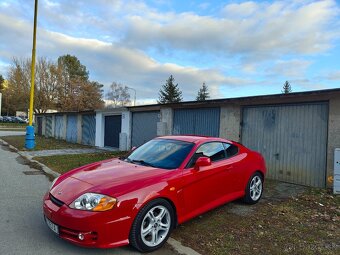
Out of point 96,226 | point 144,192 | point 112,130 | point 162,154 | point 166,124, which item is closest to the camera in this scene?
point 96,226

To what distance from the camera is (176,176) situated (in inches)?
175

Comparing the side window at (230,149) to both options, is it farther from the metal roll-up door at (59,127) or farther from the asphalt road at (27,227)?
the metal roll-up door at (59,127)

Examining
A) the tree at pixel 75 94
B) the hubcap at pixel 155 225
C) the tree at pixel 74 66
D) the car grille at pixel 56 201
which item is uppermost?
the tree at pixel 74 66

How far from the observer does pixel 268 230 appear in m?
4.93

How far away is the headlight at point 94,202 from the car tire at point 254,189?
3.23 metres

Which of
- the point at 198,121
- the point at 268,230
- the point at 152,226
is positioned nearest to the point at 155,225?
the point at 152,226

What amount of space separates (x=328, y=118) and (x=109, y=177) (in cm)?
613

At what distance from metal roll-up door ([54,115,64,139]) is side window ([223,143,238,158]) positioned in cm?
2251

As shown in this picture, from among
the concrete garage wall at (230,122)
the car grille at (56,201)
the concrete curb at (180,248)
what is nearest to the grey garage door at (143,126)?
the concrete garage wall at (230,122)

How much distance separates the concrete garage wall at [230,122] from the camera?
10383mm

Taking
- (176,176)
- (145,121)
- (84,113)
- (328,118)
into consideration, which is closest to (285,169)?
(328,118)

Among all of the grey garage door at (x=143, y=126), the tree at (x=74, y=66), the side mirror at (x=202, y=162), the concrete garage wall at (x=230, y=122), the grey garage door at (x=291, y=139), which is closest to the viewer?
the side mirror at (x=202, y=162)

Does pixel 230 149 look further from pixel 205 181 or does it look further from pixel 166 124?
pixel 166 124

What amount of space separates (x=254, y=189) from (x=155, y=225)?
2940mm
